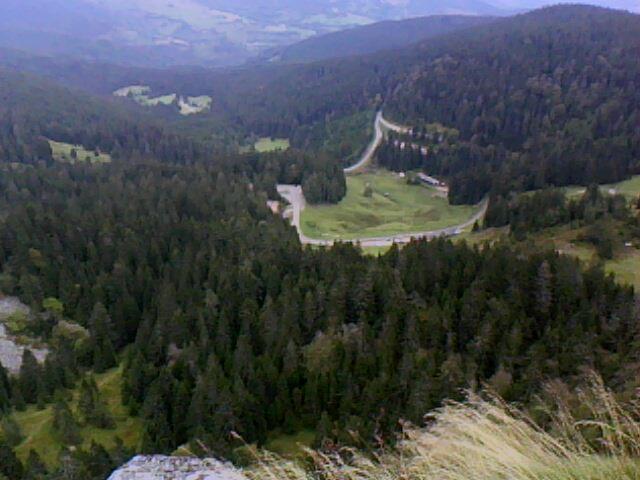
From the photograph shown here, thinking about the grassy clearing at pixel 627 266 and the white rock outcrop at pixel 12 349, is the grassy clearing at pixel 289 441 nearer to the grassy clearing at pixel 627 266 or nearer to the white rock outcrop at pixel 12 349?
the white rock outcrop at pixel 12 349

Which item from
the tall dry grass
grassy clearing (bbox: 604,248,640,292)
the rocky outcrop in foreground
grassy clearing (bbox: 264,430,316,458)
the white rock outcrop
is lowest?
the white rock outcrop

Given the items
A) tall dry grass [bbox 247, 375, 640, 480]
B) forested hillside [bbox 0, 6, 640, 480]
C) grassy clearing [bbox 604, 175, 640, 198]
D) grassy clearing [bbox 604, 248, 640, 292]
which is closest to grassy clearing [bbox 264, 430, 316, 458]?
forested hillside [bbox 0, 6, 640, 480]

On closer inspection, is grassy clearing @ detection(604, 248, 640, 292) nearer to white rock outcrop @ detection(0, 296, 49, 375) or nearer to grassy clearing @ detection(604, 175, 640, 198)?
grassy clearing @ detection(604, 175, 640, 198)

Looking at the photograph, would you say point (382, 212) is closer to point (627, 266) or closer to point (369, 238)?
point (369, 238)

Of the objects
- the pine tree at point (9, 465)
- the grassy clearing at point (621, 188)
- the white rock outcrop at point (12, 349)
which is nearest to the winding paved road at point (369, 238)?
the grassy clearing at point (621, 188)

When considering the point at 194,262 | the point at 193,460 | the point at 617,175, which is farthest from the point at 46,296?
the point at 617,175

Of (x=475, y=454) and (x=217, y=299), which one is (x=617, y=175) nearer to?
(x=217, y=299)
